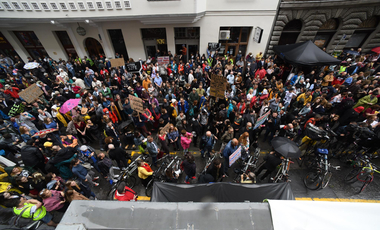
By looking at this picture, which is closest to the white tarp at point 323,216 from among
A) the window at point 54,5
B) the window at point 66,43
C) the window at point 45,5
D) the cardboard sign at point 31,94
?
the cardboard sign at point 31,94

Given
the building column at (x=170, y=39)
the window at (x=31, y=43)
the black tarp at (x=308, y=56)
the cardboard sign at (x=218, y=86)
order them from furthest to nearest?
the window at (x=31, y=43) < the building column at (x=170, y=39) < the black tarp at (x=308, y=56) < the cardboard sign at (x=218, y=86)

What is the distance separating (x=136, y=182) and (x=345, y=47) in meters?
21.5

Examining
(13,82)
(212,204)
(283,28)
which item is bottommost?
(13,82)

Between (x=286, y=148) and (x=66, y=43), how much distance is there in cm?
2086

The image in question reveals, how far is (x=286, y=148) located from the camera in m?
5.27

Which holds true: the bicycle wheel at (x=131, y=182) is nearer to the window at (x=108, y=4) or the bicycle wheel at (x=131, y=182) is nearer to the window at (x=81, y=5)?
the window at (x=108, y=4)

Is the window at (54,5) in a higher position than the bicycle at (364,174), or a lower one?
higher

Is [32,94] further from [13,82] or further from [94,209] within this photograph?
[94,209]

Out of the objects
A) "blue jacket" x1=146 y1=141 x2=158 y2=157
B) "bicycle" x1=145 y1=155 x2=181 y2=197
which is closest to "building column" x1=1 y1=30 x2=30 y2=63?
"blue jacket" x1=146 y1=141 x2=158 y2=157

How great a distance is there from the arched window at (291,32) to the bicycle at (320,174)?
12650 millimetres

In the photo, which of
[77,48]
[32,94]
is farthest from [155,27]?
[32,94]

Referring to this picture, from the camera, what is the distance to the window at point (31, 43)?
1543cm

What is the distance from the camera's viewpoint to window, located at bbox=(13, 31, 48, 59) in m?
15.4

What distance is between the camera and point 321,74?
10695 mm
